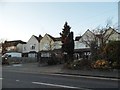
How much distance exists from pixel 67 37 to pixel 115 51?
79.9 feet

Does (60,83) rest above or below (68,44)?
below

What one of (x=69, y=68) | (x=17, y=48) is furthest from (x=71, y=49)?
(x=17, y=48)

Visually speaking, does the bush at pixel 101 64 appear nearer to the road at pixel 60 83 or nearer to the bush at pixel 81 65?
the bush at pixel 81 65

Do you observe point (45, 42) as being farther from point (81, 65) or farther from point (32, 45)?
point (81, 65)

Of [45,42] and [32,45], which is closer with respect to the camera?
[45,42]

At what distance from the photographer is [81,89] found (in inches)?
563

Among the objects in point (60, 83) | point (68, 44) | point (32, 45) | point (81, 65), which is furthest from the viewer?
point (32, 45)

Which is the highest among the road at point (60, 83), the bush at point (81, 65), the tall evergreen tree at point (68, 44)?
the tall evergreen tree at point (68, 44)

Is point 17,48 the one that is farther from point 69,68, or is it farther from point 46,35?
point 69,68

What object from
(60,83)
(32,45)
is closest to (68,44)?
(60,83)

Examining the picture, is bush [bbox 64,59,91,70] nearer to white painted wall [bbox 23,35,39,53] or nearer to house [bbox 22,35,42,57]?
house [bbox 22,35,42,57]

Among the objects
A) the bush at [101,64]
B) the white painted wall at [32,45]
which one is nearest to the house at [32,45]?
the white painted wall at [32,45]

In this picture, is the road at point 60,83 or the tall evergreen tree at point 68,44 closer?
the road at point 60,83

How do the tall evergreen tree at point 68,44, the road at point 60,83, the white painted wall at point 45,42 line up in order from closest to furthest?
the road at point 60,83
the tall evergreen tree at point 68,44
the white painted wall at point 45,42
